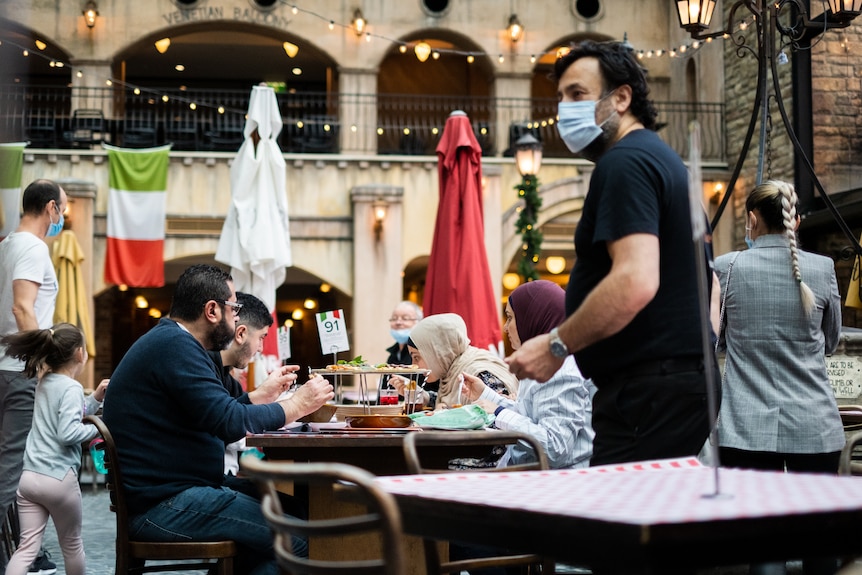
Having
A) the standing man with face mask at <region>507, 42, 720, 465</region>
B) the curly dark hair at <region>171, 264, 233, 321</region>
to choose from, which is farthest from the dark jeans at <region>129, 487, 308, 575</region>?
the standing man with face mask at <region>507, 42, 720, 465</region>

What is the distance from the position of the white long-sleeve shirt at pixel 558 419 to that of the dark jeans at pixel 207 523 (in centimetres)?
91

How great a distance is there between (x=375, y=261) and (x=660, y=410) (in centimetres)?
1542

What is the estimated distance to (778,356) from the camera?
4316 millimetres

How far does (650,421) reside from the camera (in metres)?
2.78

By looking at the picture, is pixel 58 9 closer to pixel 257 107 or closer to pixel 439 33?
pixel 439 33

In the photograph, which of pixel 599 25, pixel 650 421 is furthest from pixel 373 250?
pixel 650 421

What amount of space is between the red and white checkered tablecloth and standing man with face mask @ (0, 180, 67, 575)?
3415mm

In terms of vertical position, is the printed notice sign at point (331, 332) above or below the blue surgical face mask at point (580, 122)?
below

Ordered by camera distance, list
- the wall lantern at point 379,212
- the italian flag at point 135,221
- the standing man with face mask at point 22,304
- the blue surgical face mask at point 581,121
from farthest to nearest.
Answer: the wall lantern at point 379,212 → the italian flag at point 135,221 → the standing man with face mask at point 22,304 → the blue surgical face mask at point 581,121

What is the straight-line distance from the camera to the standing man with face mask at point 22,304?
5301mm

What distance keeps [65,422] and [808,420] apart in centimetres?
326

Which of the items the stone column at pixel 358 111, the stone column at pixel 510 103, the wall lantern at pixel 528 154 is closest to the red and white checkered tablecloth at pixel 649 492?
the wall lantern at pixel 528 154

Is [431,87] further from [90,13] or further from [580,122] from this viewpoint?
[580,122]

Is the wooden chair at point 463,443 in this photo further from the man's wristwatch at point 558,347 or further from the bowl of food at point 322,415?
the bowl of food at point 322,415
